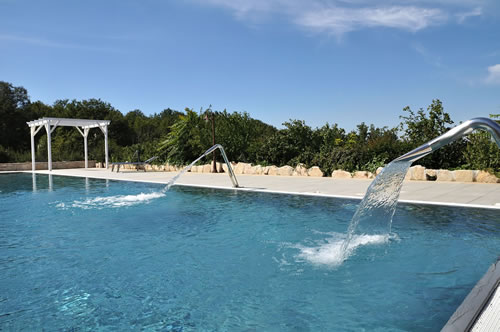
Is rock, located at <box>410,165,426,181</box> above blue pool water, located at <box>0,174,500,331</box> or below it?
above

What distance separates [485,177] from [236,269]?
34.0 ft

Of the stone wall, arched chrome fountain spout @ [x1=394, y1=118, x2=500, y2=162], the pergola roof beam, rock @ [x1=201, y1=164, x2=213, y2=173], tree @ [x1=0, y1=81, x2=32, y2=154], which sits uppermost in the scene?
tree @ [x1=0, y1=81, x2=32, y2=154]

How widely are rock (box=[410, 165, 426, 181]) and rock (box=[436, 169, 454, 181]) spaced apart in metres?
0.48

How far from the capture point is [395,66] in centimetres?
1977

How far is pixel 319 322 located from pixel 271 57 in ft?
65.5

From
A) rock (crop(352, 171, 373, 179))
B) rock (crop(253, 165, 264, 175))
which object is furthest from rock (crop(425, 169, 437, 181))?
rock (crop(253, 165, 264, 175))

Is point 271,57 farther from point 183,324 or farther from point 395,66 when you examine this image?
point 183,324

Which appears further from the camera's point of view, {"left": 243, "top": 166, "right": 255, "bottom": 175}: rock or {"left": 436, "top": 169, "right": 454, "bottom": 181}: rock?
{"left": 243, "top": 166, "right": 255, "bottom": 175}: rock

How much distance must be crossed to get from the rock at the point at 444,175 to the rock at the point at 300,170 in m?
5.15

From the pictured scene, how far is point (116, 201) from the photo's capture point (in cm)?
1016

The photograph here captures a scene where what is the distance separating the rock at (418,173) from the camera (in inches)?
511

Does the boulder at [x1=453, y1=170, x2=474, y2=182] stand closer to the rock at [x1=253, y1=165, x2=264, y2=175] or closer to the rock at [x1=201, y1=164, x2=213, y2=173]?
the rock at [x1=253, y1=165, x2=264, y2=175]

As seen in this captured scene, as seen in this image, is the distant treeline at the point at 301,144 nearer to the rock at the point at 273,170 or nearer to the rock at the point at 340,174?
the rock at the point at 340,174

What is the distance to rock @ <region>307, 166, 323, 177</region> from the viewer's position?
15.6 metres
